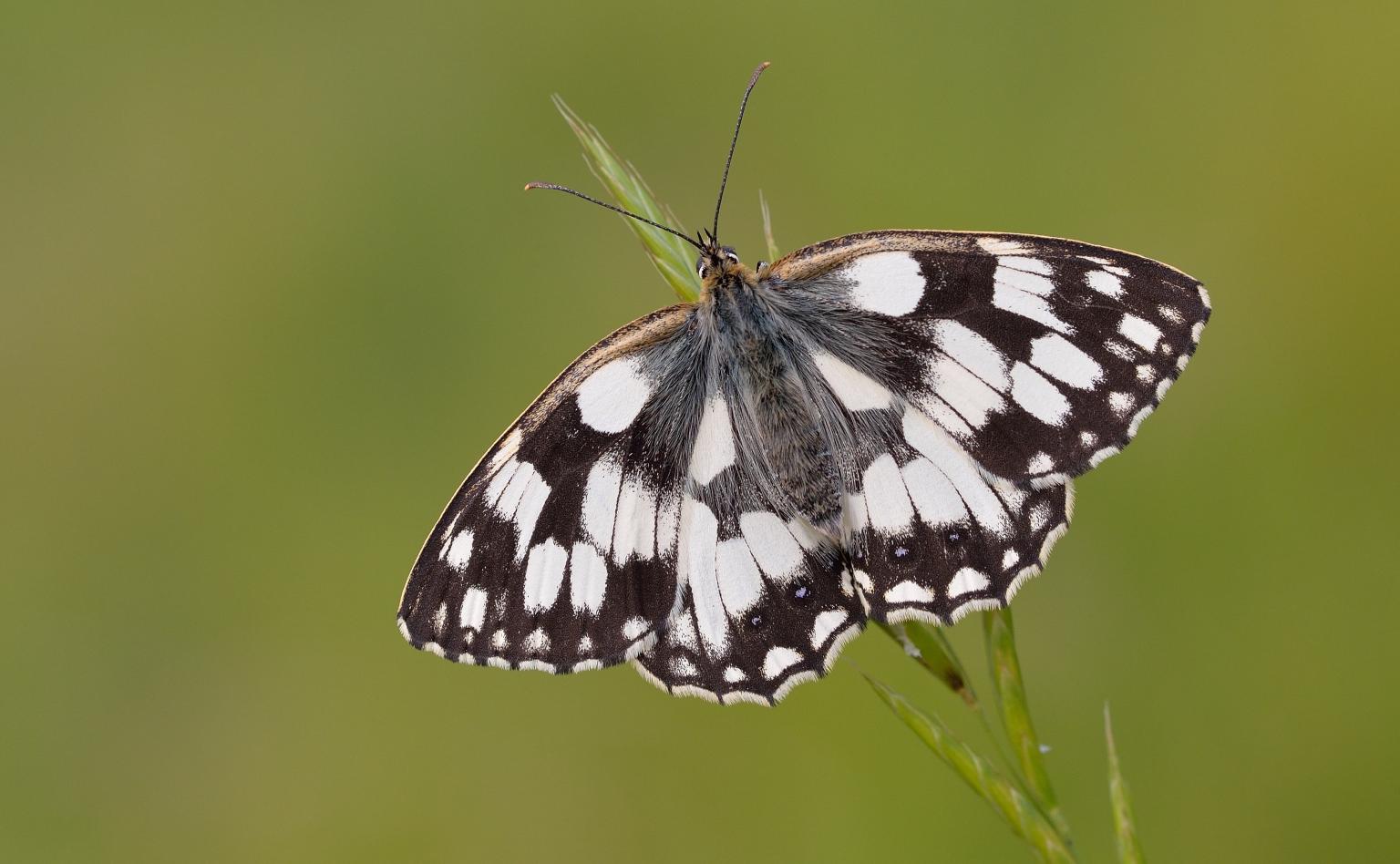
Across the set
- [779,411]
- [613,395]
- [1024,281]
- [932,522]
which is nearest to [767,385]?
[779,411]

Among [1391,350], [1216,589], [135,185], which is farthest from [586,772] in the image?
[135,185]

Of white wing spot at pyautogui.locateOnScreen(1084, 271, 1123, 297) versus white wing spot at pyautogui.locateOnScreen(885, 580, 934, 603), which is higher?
white wing spot at pyautogui.locateOnScreen(1084, 271, 1123, 297)

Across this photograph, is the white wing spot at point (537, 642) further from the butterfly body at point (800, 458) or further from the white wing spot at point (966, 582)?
the white wing spot at point (966, 582)

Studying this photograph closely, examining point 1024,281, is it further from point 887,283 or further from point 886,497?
point 886,497

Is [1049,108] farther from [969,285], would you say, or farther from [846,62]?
[969,285]

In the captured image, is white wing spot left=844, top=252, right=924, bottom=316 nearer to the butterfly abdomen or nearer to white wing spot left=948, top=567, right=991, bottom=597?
the butterfly abdomen

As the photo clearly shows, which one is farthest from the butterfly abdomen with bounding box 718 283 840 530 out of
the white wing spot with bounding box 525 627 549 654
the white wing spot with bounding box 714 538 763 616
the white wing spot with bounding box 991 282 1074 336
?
the white wing spot with bounding box 525 627 549 654

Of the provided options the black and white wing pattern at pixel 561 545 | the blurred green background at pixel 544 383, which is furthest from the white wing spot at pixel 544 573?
the blurred green background at pixel 544 383
